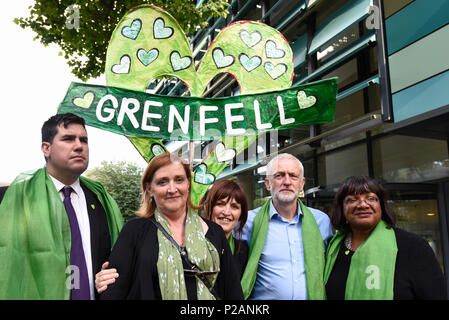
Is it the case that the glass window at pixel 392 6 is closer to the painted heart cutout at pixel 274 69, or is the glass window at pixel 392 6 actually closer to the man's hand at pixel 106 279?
the painted heart cutout at pixel 274 69

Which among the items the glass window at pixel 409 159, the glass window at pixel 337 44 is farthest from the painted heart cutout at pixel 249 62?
the glass window at pixel 337 44

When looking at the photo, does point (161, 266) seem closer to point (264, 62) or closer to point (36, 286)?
point (36, 286)

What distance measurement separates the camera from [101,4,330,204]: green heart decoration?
3.21 metres

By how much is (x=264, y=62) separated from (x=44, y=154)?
214 centimetres

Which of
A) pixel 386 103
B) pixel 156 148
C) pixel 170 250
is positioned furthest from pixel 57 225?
pixel 386 103

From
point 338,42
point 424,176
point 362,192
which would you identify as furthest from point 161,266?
point 338,42

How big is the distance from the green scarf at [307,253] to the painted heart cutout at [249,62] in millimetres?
1390

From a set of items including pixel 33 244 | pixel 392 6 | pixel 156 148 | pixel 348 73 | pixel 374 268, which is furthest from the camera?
pixel 348 73

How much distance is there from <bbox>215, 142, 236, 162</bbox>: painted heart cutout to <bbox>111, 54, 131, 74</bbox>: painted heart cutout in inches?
41.7

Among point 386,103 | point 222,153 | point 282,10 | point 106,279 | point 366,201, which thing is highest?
point 282,10

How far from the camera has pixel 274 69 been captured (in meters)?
3.49

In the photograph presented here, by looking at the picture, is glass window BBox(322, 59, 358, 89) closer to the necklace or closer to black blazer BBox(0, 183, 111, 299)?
the necklace

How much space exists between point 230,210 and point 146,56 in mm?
1582

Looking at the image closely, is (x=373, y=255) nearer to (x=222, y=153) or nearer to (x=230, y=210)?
(x=230, y=210)
